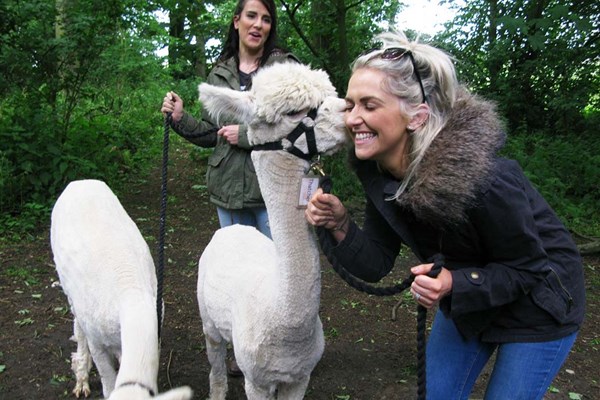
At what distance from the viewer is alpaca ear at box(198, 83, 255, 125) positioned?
2.09 m

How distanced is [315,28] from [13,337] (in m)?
5.34

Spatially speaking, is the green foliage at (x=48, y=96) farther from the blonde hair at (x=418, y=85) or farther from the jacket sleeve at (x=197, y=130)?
the blonde hair at (x=418, y=85)

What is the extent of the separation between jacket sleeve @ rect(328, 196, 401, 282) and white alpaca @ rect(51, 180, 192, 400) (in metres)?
0.83

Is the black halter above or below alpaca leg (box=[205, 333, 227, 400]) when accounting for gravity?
above

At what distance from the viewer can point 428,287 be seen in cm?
175

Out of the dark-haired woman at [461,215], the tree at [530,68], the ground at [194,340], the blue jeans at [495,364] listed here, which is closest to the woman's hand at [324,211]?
the dark-haired woman at [461,215]

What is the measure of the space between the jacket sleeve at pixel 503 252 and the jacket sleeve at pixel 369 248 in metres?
0.45

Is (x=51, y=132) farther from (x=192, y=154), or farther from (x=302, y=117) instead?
(x=302, y=117)

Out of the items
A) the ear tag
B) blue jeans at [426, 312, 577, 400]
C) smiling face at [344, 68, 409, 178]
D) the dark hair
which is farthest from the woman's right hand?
blue jeans at [426, 312, 577, 400]

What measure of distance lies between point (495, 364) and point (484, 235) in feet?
2.11

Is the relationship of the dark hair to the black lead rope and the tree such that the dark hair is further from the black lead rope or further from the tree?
the tree

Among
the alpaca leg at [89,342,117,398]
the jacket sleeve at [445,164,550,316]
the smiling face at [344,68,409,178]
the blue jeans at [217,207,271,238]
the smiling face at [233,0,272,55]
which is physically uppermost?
the smiling face at [233,0,272,55]

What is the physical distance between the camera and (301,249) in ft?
6.84

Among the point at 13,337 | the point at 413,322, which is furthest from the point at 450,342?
the point at 13,337
